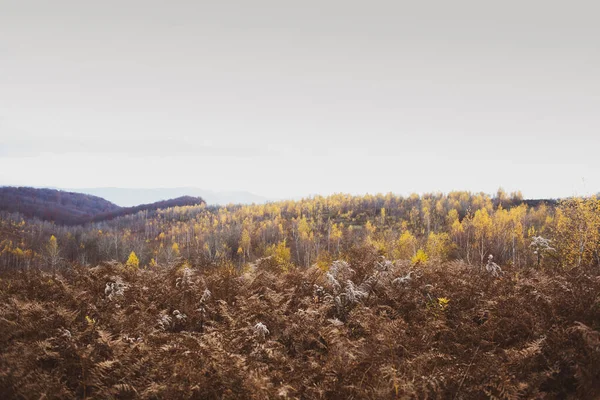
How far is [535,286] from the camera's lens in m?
6.08

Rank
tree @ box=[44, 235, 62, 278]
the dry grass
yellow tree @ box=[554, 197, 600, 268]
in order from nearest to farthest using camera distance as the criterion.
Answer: the dry grass < yellow tree @ box=[554, 197, 600, 268] < tree @ box=[44, 235, 62, 278]

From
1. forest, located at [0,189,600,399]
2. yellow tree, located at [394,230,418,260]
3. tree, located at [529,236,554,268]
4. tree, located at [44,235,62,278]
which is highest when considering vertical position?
tree, located at [529,236,554,268]

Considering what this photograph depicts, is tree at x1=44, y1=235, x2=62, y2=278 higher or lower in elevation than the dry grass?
lower

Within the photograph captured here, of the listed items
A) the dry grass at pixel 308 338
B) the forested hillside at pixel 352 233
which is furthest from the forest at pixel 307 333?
the forested hillside at pixel 352 233

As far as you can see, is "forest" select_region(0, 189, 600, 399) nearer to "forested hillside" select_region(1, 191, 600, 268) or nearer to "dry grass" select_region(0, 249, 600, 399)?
"dry grass" select_region(0, 249, 600, 399)

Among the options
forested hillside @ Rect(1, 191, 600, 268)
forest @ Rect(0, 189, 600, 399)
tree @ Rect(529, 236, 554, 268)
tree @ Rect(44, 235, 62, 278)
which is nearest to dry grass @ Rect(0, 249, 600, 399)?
forest @ Rect(0, 189, 600, 399)

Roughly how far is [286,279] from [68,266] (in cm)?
684

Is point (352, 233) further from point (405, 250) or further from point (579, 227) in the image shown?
point (579, 227)

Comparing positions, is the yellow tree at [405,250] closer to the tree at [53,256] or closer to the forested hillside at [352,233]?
the forested hillside at [352,233]

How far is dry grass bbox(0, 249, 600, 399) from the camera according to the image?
4262 millimetres

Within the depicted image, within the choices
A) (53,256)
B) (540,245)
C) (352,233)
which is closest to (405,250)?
(540,245)

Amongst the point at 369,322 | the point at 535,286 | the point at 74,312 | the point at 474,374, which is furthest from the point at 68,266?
the point at 535,286

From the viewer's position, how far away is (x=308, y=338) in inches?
224

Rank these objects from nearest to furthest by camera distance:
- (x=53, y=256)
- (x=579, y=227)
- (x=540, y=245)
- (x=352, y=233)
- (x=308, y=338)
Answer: (x=308, y=338), (x=540, y=245), (x=579, y=227), (x=53, y=256), (x=352, y=233)
